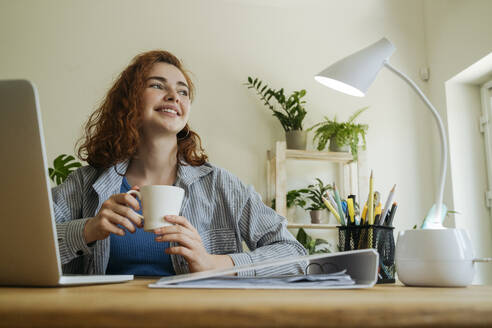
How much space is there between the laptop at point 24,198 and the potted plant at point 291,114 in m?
2.21

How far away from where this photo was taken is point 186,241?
31.4 inches

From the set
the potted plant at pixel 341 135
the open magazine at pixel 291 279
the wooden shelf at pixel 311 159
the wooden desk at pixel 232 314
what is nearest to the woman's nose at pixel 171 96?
the open magazine at pixel 291 279

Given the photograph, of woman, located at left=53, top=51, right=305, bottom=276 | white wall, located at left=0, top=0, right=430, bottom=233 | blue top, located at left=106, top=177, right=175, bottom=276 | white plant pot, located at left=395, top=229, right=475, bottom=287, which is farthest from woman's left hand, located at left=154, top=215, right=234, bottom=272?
white wall, located at left=0, top=0, right=430, bottom=233

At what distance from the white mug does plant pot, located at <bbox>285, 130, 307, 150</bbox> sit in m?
1.93

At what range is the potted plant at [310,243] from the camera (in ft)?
8.43

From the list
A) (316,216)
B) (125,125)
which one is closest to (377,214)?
(125,125)

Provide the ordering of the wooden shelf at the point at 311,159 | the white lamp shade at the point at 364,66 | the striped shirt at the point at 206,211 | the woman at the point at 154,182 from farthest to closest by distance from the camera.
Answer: the wooden shelf at the point at 311,159 → the striped shirt at the point at 206,211 → the woman at the point at 154,182 → the white lamp shade at the point at 364,66

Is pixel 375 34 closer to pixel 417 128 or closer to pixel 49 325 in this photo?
pixel 417 128

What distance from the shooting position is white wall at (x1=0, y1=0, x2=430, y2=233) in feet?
8.98

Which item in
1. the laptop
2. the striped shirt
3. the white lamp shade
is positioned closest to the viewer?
the laptop

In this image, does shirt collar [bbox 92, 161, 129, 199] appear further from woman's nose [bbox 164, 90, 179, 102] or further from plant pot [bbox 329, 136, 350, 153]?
plant pot [bbox 329, 136, 350, 153]

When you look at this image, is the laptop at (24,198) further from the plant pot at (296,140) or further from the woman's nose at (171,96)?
the plant pot at (296,140)

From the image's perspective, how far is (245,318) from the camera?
29 cm

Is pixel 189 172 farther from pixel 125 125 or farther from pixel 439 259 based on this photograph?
pixel 439 259
